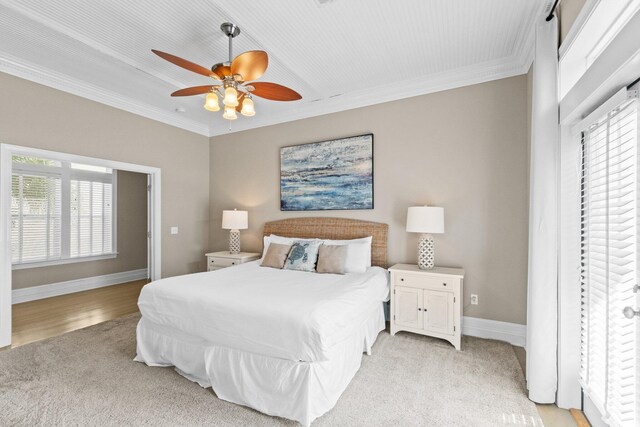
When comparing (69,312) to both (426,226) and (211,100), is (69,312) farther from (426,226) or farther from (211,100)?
(426,226)

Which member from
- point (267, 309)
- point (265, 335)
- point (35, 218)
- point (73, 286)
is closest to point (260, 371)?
point (265, 335)

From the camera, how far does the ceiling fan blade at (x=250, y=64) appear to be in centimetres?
204

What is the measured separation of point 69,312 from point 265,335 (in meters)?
3.63

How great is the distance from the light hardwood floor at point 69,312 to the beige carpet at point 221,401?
513 mm

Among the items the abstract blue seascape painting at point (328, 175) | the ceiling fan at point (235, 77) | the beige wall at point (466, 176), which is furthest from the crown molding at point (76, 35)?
the beige wall at point (466, 176)

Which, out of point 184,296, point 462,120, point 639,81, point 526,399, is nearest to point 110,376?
point 184,296

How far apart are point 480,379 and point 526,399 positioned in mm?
315

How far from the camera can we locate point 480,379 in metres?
2.32

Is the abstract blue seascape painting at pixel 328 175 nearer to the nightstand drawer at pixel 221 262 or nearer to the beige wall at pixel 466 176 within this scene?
the beige wall at pixel 466 176

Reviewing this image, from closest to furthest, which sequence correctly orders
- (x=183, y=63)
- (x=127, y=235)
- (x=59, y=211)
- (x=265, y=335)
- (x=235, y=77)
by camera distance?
(x=265, y=335), (x=183, y=63), (x=235, y=77), (x=59, y=211), (x=127, y=235)

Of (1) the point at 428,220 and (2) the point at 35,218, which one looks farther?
(2) the point at 35,218

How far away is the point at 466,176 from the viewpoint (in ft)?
10.5

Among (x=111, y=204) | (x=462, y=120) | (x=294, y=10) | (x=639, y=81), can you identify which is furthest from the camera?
(x=111, y=204)

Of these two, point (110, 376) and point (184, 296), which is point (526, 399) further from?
point (110, 376)
